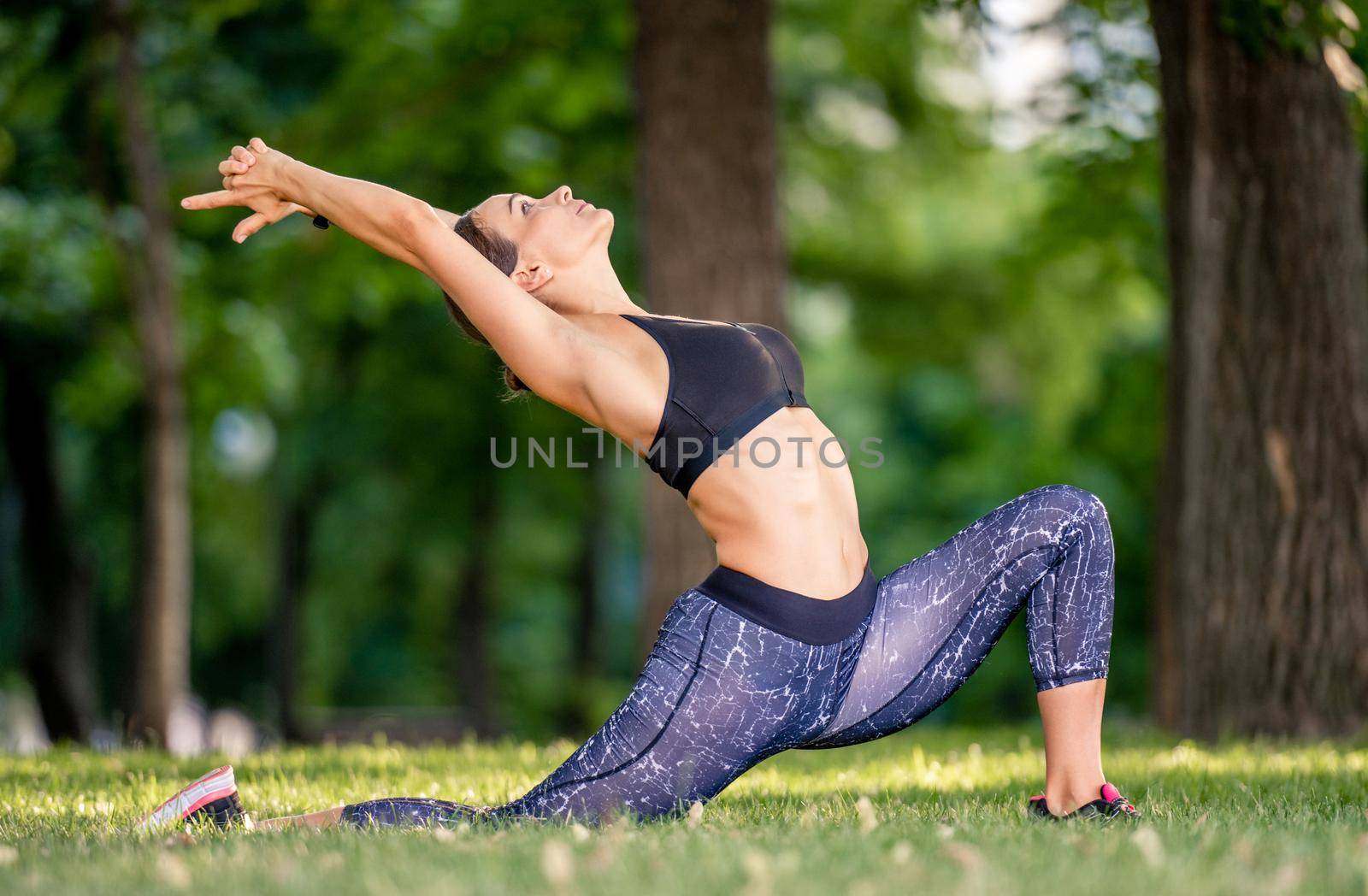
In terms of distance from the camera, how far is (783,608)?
3.50 m

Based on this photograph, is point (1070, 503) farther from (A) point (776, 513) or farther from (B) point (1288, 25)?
(B) point (1288, 25)

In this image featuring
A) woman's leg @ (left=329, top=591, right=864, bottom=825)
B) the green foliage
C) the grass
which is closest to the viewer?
the grass

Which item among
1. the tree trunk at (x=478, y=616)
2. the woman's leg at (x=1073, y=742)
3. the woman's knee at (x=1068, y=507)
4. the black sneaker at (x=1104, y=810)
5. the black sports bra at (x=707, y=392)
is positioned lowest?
the tree trunk at (x=478, y=616)

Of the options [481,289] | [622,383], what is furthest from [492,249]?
[622,383]

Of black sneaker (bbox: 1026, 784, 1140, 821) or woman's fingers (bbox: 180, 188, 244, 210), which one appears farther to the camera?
woman's fingers (bbox: 180, 188, 244, 210)

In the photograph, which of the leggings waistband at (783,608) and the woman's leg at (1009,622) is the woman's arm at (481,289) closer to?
the leggings waistband at (783,608)

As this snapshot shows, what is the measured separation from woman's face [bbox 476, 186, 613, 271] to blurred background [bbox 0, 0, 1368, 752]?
3.56 meters

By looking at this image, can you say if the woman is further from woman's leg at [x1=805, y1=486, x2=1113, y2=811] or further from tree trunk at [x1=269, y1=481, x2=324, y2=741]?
tree trunk at [x1=269, y1=481, x2=324, y2=741]

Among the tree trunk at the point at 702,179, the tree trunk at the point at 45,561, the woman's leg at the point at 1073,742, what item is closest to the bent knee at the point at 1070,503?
the woman's leg at the point at 1073,742

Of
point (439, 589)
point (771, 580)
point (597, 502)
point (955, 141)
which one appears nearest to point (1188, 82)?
point (771, 580)

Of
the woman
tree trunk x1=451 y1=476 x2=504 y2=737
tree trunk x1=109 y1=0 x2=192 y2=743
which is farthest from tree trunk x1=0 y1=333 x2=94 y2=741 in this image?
the woman

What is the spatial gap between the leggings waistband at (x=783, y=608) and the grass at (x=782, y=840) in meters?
0.46

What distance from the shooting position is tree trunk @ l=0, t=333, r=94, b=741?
1384cm

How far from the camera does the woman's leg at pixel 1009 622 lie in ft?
12.1
